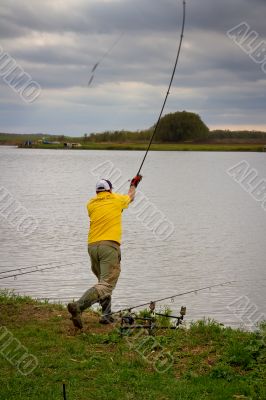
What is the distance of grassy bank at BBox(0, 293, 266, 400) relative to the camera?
710cm

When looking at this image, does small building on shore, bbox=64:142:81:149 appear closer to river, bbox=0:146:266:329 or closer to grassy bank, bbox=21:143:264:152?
grassy bank, bbox=21:143:264:152

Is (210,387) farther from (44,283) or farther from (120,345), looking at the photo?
(44,283)

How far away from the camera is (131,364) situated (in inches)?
313

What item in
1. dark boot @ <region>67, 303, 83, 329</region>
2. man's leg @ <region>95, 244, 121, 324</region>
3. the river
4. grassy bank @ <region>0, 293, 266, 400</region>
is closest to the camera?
grassy bank @ <region>0, 293, 266, 400</region>

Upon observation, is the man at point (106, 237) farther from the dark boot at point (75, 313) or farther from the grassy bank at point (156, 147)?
the grassy bank at point (156, 147)

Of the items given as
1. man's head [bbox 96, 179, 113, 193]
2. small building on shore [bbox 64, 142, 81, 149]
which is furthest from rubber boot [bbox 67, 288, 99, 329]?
small building on shore [bbox 64, 142, 81, 149]

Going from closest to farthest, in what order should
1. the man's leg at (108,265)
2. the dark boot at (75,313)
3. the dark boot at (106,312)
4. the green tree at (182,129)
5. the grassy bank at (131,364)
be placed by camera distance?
1. the grassy bank at (131,364)
2. the dark boot at (75,313)
3. the man's leg at (108,265)
4. the dark boot at (106,312)
5. the green tree at (182,129)

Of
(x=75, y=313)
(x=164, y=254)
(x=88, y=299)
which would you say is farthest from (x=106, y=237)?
(x=164, y=254)

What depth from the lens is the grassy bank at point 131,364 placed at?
279 inches

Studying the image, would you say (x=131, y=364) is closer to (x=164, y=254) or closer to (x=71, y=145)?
(x=164, y=254)

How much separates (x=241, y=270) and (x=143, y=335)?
393 inches

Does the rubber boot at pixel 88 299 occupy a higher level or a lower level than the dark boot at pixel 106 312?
higher

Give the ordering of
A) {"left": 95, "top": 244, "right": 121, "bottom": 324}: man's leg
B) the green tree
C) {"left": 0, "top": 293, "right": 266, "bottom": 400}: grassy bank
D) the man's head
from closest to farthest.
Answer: {"left": 0, "top": 293, "right": 266, "bottom": 400}: grassy bank
{"left": 95, "top": 244, "right": 121, "bottom": 324}: man's leg
the man's head
the green tree

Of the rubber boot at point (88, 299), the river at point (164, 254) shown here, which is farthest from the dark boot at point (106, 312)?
the river at point (164, 254)
